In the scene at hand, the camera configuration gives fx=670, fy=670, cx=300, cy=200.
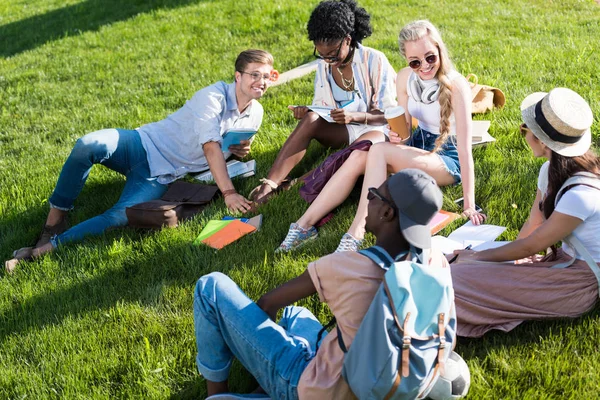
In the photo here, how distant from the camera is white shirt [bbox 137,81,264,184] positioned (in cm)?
579

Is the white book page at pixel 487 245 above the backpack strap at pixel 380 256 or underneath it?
underneath

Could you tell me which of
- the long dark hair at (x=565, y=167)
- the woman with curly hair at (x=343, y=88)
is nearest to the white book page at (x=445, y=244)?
the long dark hair at (x=565, y=167)

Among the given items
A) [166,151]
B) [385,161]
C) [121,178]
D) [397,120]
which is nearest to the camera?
[397,120]

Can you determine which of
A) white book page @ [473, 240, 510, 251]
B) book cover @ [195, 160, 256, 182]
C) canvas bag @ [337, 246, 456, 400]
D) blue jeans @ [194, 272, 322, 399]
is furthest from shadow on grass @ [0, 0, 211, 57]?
canvas bag @ [337, 246, 456, 400]

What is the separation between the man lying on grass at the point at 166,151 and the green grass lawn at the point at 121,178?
0.76 feet

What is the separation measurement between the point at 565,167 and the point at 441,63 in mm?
1584

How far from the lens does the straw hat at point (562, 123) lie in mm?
3438

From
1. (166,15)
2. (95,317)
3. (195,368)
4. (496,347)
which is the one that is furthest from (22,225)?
(166,15)

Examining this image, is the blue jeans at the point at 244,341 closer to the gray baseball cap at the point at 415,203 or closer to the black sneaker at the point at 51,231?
the gray baseball cap at the point at 415,203

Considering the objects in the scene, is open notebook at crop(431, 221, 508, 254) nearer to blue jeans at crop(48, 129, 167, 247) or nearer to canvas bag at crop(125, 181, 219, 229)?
canvas bag at crop(125, 181, 219, 229)

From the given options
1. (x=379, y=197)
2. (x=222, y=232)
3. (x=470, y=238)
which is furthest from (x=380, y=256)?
(x=222, y=232)

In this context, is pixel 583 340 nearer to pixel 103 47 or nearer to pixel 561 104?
pixel 561 104

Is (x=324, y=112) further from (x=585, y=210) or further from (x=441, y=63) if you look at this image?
(x=585, y=210)

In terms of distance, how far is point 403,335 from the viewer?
2.57 metres
